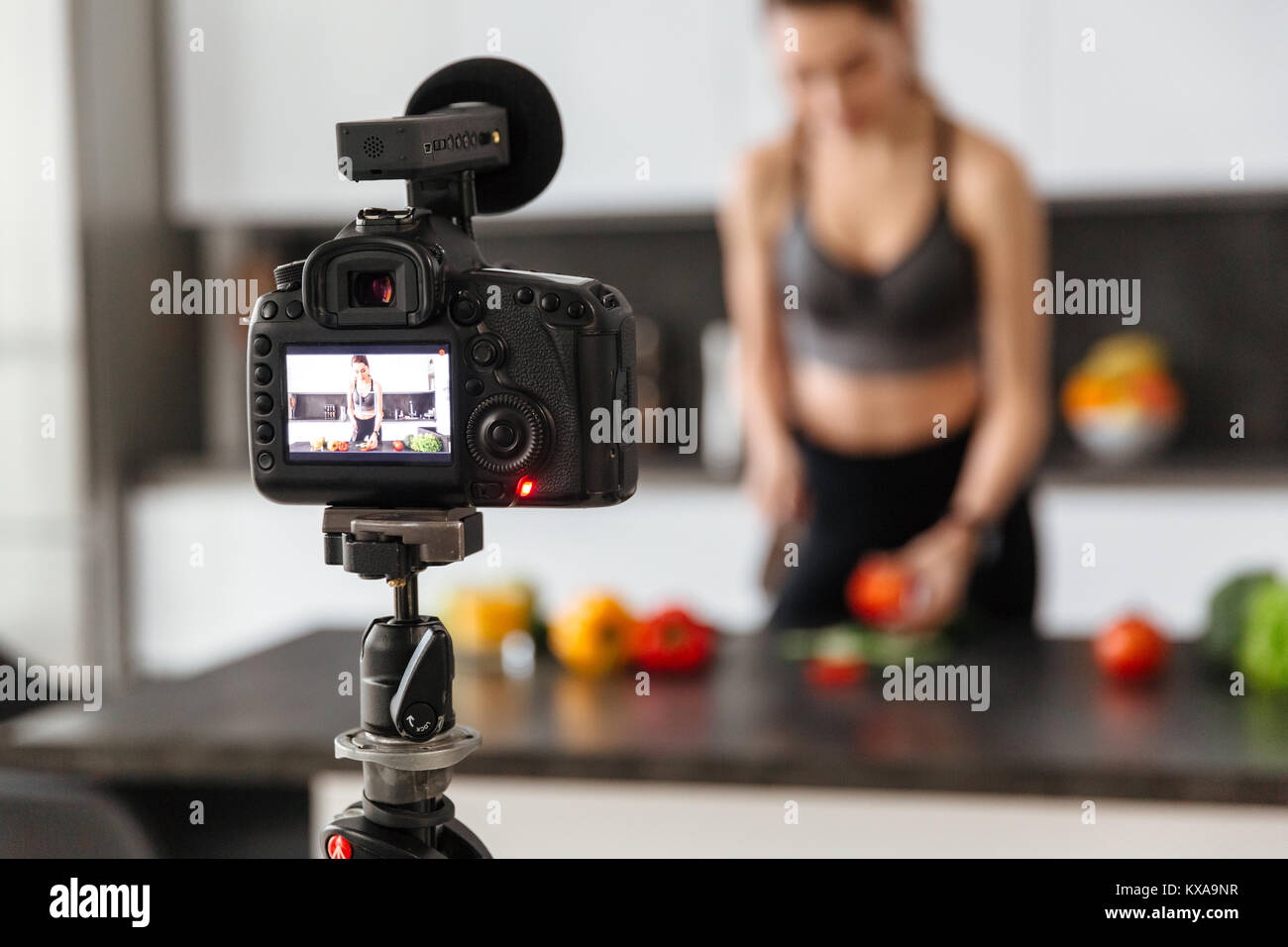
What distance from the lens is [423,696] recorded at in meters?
0.63

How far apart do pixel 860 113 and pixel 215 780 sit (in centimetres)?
144

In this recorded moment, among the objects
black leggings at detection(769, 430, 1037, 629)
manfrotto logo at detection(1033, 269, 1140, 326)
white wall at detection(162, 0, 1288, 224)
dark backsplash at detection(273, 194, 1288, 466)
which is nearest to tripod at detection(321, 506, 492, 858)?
black leggings at detection(769, 430, 1037, 629)

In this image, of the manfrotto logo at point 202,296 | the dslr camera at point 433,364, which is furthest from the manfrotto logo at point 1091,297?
the dslr camera at point 433,364

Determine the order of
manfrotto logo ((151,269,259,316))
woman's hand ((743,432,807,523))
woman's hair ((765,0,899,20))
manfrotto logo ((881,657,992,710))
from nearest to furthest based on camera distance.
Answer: manfrotto logo ((881,657,992,710)) < woman's hair ((765,0,899,20)) < woman's hand ((743,432,807,523)) < manfrotto logo ((151,269,259,316))

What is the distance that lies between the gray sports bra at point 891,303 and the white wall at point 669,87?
0.58 meters

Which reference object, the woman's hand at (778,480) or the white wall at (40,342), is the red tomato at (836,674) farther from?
the white wall at (40,342)

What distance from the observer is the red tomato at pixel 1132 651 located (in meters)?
1.51

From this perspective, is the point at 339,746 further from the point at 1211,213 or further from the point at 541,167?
the point at 1211,213

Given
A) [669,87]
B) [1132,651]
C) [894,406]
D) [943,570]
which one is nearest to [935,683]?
[1132,651]

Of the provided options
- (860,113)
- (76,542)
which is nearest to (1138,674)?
(860,113)

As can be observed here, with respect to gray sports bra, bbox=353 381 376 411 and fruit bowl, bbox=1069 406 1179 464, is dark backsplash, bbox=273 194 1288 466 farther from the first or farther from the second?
gray sports bra, bbox=353 381 376 411

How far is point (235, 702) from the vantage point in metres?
1.52
